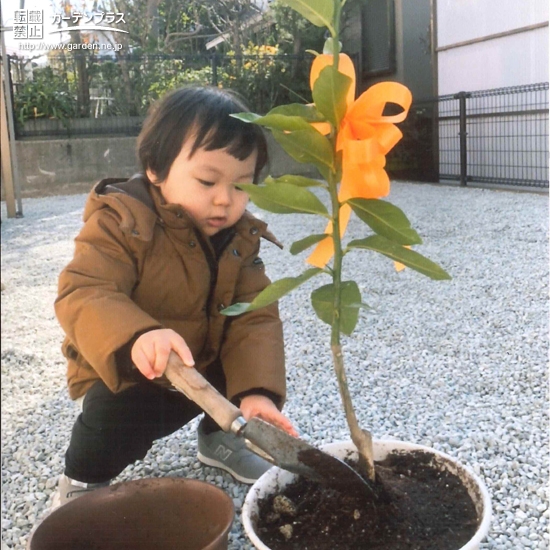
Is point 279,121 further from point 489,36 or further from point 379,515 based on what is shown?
point 489,36

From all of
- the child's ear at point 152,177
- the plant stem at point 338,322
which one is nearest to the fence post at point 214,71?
the child's ear at point 152,177

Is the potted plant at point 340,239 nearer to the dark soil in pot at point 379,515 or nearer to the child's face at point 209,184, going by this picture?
the dark soil in pot at point 379,515

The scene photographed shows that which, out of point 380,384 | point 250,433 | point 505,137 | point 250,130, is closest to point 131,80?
point 250,130

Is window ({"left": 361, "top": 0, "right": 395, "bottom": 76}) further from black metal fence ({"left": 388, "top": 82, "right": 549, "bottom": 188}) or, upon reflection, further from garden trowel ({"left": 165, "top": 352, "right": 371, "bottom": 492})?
black metal fence ({"left": 388, "top": 82, "right": 549, "bottom": 188})

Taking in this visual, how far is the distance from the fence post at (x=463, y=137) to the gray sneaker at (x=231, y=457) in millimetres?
1799

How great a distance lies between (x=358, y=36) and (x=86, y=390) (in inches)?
21.6

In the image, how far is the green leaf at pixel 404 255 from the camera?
482 millimetres

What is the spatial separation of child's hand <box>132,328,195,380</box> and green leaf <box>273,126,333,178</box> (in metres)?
0.21

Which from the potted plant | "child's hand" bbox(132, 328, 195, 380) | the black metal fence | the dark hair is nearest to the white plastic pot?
the potted plant

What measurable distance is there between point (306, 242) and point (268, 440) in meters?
0.16

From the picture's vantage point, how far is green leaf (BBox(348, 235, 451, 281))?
48cm

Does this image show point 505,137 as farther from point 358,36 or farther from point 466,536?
point 466,536

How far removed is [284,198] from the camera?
0.49m

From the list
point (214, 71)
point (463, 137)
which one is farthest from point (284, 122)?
point (463, 137)
